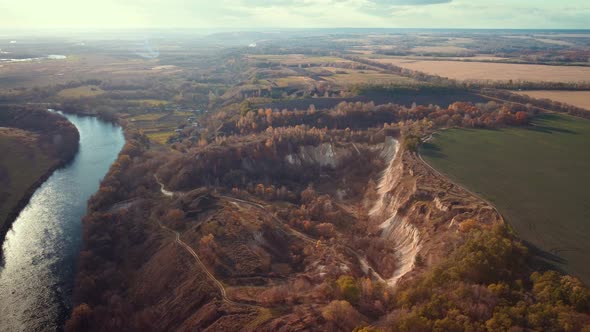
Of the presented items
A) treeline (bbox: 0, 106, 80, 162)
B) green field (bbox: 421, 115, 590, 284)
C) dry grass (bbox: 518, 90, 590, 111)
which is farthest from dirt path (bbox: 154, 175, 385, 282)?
dry grass (bbox: 518, 90, 590, 111)

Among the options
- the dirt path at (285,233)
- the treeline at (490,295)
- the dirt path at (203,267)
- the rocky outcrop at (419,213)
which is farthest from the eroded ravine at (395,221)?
the dirt path at (203,267)

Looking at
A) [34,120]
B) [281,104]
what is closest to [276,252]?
[281,104]

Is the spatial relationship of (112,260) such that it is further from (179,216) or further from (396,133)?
(396,133)

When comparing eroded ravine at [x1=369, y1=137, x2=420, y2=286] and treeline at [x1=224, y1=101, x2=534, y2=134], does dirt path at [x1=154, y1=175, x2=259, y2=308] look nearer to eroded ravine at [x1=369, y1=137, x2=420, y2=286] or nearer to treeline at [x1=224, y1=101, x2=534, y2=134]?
eroded ravine at [x1=369, y1=137, x2=420, y2=286]

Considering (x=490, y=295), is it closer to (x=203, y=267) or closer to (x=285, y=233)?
(x=285, y=233)

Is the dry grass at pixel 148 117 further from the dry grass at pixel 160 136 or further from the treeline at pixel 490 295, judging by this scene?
the treeline at pixel 490 295

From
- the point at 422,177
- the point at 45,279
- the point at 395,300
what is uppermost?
the point at 422,177
